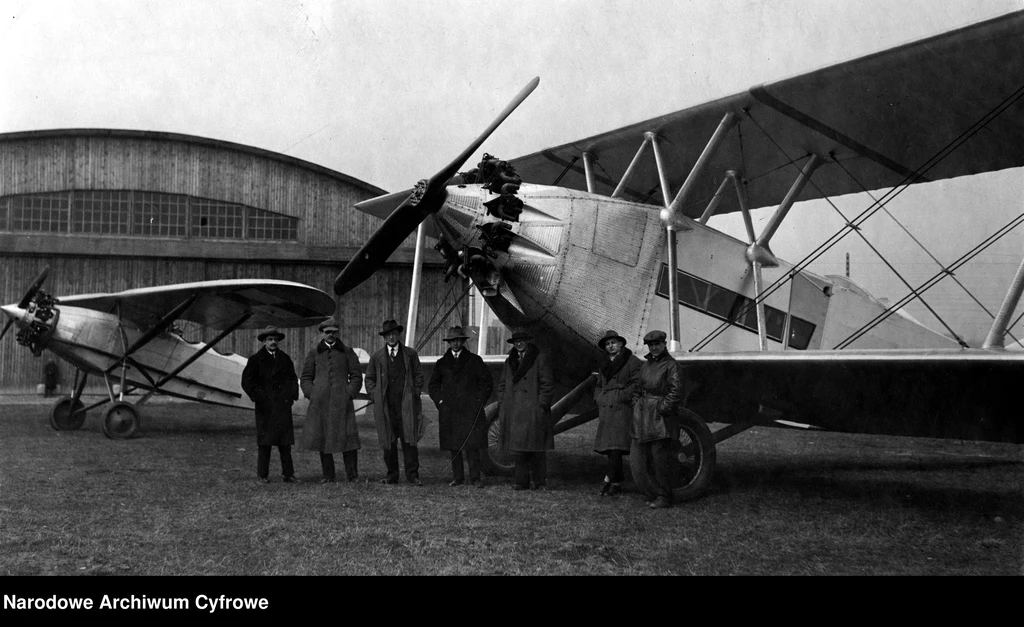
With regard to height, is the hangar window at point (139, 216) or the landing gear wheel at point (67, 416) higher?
the hangar window at point (139, 216)

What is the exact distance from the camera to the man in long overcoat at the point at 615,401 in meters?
6.79

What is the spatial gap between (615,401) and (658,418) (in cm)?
54

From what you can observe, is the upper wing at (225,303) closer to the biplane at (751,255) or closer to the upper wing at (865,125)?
the upper wing at (865,125)

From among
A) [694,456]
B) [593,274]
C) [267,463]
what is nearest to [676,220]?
[593,274]

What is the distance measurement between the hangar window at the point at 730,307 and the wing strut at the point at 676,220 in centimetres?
21

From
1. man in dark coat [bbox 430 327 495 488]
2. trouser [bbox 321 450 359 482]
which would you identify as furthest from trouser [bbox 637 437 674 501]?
trouser [bbox 321 450 359 482]

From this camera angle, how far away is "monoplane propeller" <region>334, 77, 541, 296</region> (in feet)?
21.9

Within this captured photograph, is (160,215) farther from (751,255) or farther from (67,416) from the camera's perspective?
(751,255)

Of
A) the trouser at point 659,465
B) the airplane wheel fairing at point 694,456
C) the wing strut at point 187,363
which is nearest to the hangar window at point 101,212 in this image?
the wing strut at point 187,363

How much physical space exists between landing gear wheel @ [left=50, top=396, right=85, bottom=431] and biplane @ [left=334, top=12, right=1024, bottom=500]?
7.24 metres

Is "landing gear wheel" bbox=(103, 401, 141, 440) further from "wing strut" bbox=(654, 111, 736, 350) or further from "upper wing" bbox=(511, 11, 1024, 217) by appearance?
"wing strut" bbox=(654, 111, 736, 350)

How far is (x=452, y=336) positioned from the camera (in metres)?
7.66

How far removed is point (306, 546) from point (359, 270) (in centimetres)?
332

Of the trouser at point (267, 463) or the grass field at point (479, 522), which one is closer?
the grass field at point (479, 522)
